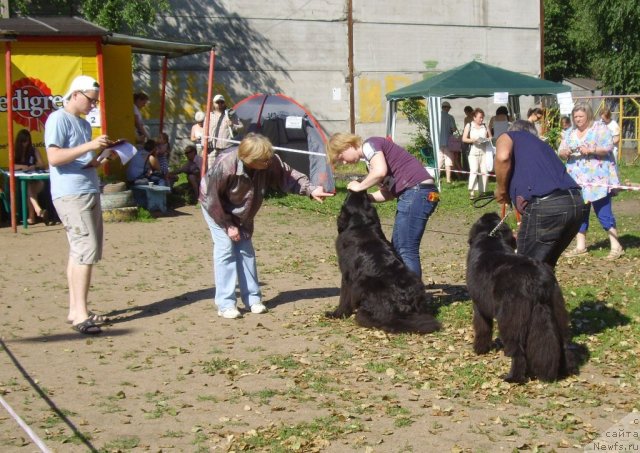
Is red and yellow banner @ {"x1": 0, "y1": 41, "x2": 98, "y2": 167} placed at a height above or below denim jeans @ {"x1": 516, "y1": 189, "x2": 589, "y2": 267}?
above

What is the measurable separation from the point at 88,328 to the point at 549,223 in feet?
12.5

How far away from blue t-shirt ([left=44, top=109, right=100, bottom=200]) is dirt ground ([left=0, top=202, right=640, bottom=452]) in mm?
1233

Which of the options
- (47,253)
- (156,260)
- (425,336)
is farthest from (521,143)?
(47,253)

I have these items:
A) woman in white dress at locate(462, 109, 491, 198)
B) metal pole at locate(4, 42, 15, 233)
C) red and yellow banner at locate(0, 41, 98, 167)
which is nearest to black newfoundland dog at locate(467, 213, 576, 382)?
metal pole at locate(4, 42, 15, 233)

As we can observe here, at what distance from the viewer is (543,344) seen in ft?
17.4

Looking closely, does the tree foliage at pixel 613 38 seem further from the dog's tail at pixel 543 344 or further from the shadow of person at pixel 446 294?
the dog's tail at pixel 543 344

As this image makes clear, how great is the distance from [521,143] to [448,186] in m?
12.0

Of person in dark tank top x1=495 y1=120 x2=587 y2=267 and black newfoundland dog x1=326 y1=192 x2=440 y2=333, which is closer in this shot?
person in dark tank top x1=495 y1=120 x2=587 y2=267

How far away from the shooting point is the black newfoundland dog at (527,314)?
5.30 meters

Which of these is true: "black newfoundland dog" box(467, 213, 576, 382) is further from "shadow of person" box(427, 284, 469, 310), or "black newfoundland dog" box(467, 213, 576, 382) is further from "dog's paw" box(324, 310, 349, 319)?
"shadow of person" box(427, 284, 469, 310)

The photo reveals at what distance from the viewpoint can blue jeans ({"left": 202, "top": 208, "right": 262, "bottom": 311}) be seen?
7230 millimetres

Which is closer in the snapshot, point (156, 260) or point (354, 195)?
point (354, 195)

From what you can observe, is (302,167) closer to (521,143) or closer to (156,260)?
(156,260)

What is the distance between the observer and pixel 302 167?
630 inches
